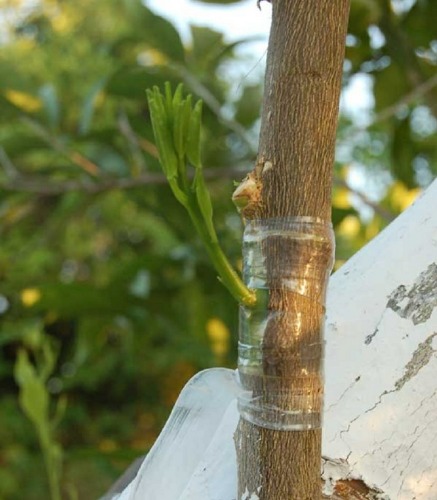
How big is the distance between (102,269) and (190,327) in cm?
96

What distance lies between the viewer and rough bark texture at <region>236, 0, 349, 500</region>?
0.73ft

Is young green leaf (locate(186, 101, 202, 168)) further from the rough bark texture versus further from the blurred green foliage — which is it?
the blurred green foliage

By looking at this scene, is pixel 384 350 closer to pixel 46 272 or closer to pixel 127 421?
pixel 46 272

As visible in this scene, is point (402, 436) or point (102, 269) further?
point (102, 269)

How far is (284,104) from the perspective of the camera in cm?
22

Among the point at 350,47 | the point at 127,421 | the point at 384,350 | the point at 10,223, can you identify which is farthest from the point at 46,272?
the point at 384,350

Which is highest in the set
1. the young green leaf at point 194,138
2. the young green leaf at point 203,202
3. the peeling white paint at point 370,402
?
the young green leaf at point 194,138

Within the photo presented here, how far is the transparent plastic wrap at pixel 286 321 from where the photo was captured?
0.73 feet

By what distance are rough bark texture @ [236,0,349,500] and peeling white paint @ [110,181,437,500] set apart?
37mm

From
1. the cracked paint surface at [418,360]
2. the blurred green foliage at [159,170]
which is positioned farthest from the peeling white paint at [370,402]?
the blurred green foliage at [159,170]

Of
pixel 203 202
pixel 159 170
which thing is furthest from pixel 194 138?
pixel 159 170

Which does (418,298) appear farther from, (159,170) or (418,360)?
(159,170)

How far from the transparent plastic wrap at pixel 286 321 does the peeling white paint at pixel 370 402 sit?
1.5 inches

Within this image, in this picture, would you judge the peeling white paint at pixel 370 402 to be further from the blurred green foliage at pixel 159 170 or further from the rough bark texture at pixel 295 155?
the blurred green foliage at pixel 159 170
